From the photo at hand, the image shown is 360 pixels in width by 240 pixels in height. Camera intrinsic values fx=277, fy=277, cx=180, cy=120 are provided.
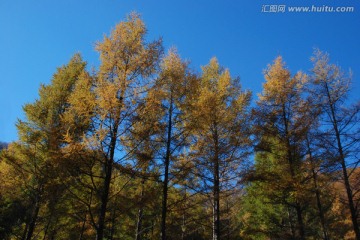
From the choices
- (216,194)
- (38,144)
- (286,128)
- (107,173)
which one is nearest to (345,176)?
(286,128)

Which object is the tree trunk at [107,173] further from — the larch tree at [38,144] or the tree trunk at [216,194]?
the tree trunk at [216,194]

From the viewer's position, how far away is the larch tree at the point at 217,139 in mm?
10938

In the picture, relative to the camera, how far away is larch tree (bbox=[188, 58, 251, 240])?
10.9 meters

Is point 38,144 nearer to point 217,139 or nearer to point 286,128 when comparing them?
point 217,139

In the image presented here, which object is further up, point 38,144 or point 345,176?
point 38,144

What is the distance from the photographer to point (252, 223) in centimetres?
1955

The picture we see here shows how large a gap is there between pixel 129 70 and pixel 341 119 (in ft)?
29.7

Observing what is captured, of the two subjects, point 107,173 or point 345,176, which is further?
point 345,176

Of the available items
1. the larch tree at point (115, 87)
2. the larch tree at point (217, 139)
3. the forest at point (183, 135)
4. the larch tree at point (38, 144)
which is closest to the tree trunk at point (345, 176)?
the forest at point (183, 135)

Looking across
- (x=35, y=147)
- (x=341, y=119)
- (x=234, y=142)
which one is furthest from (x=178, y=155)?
(x=341, y=119)

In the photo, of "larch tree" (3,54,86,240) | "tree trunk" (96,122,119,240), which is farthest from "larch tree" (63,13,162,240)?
"larch tree" (3,54,86,240)

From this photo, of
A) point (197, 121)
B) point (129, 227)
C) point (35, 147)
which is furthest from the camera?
point (129, 227)

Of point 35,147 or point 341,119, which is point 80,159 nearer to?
point 35,147

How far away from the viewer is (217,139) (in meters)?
12.1
